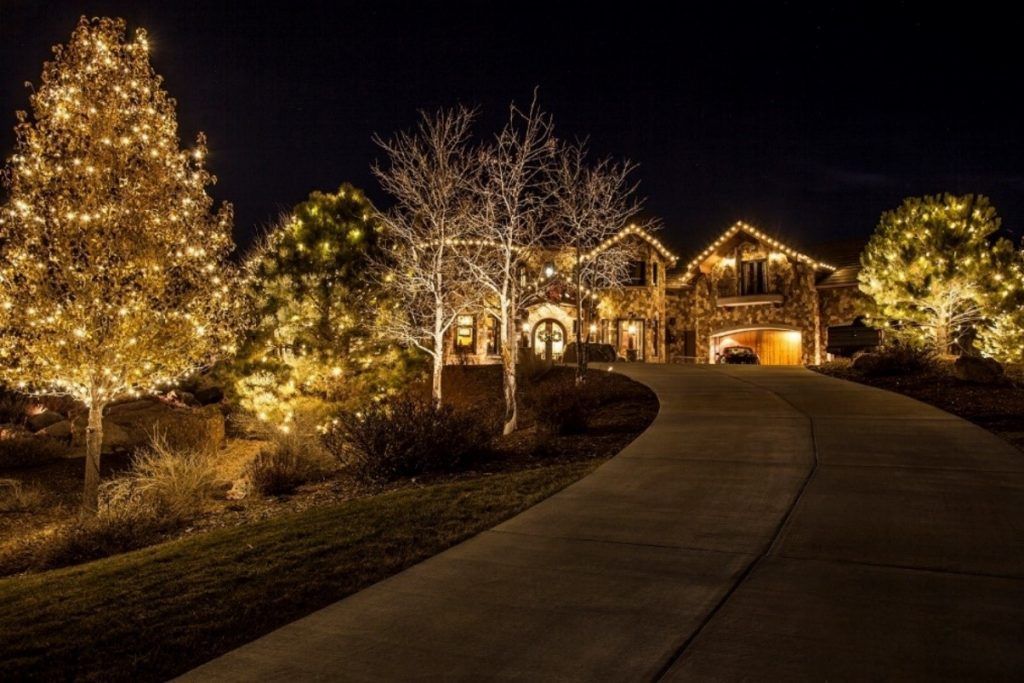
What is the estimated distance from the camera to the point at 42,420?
20.0 metres

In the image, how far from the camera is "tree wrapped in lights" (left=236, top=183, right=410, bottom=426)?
17.8 m

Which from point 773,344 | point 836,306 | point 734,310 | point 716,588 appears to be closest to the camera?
point 716,588

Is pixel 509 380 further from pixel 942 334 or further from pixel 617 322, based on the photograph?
pixel 617 322

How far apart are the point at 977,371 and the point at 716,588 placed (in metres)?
15.8

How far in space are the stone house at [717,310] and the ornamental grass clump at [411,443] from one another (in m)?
22.8

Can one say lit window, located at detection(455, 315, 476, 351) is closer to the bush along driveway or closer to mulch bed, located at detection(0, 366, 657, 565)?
mulch bed, located at detection(0, 366, 657, 565)

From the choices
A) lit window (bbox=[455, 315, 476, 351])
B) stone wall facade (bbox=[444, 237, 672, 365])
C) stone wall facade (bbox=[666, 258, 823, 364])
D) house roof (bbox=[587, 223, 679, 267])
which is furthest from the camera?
lit window (bbox=[455, 315, 476, 351])

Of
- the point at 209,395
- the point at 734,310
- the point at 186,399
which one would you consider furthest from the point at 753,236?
the point at 186,399

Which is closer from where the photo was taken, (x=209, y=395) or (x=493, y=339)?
(x=209, y=395)

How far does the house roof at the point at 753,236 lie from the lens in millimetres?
35906

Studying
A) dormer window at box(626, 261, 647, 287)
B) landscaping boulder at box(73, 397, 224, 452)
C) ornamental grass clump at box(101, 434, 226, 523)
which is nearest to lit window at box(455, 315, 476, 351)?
dormer window at box(626, 261, 647, 287)

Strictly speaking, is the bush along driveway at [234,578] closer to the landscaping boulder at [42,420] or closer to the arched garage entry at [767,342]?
the landscaping boulder at [42,420]

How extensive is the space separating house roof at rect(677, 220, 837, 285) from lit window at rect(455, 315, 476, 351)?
10788 millimetres

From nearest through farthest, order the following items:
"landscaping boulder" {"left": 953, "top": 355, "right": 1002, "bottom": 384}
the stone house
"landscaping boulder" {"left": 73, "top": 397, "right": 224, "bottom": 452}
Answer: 1. "landscaping boulder" {"left": 953, "top": 355, "right": 1002, "bottom": 384}
2. "landscaping boulder" {"left": 73, "top": 397, "right": 224, "bottom": 452}
3. the stone house
